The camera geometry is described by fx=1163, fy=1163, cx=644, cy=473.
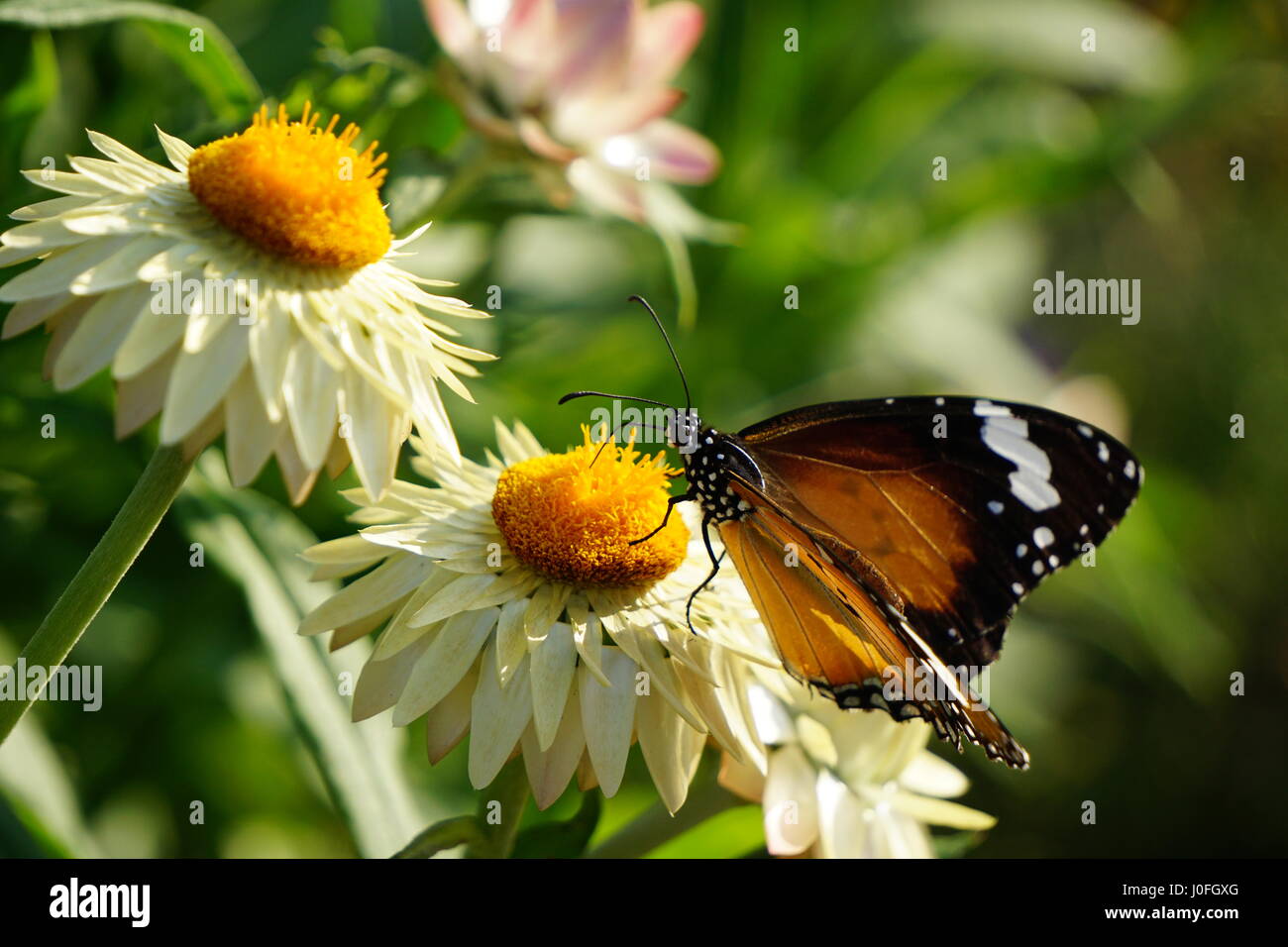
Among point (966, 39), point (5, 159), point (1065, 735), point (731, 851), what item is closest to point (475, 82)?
point (5, 159)

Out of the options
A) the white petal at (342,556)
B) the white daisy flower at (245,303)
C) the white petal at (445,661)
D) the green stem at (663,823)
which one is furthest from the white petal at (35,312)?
the green stem at (663,823)

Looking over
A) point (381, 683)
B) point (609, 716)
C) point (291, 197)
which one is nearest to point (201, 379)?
point (291, 197)

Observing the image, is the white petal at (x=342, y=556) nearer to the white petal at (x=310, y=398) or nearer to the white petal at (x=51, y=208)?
the white petal at (x=310, y=398)

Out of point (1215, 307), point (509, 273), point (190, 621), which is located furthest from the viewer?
point (1215, 307)

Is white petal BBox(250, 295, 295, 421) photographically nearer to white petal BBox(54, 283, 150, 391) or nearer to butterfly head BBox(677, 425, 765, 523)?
white petal BBox(54, 283, 150, 391)

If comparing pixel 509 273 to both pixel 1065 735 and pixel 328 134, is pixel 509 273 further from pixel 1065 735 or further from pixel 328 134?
pixel 1065 735

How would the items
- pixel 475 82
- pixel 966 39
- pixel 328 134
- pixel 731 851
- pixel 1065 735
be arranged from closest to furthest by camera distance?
1. pixel 328 134
2. pixel 731 851
3. pixel 475 82
4. pixel 966 39
5. pixel 1065 735

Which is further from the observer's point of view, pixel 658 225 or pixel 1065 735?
pixel 1065 735
